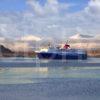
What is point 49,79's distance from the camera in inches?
220

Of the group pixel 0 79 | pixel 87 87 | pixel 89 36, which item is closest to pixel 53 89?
pixel 87 87

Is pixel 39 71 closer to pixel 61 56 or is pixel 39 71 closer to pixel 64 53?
pixel 61 56

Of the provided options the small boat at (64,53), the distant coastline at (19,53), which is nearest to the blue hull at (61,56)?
the small boat at (64,53)

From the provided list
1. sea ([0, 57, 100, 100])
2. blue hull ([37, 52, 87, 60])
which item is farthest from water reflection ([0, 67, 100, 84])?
blue hull ([37, 52, 87, 60])

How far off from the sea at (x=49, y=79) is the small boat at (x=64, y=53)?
80 mm

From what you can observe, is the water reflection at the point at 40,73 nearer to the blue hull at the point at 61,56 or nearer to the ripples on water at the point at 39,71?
the ripples on water at the point at 39,71

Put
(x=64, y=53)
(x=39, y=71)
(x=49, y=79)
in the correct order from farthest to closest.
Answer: (x=39, y=71), (x=64, y=53), (x=49, y=79)

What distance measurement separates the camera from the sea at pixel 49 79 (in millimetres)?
4711

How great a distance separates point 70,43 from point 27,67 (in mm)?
763

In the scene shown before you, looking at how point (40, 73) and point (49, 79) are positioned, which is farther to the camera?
point (40, 73)

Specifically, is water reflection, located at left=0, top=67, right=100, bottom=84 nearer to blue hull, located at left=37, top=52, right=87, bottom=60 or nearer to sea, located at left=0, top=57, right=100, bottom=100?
sea, located at left=0, top=57, right=100, bottom=100

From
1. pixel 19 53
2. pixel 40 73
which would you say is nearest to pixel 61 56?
pixel 40 73

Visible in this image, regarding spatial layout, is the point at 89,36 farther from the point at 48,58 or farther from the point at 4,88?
the point at 4,88

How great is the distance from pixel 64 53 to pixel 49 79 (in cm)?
44
